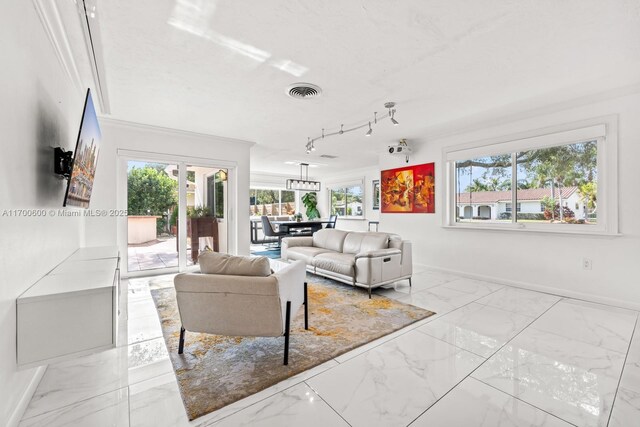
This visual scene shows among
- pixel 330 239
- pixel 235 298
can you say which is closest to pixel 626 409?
pixel 235 298

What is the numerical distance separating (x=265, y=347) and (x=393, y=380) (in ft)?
3.37

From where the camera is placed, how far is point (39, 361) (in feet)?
4.69

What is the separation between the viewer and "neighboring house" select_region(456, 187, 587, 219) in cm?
357

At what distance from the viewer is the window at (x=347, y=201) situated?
9.19 meters

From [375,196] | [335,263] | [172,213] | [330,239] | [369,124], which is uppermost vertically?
[369,124]

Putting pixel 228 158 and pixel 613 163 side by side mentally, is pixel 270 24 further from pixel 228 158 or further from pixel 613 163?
pixel 613 163

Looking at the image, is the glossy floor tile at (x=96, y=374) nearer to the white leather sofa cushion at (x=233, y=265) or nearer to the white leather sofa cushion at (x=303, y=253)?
the white leather sofa cushion at (x=233, y=265)

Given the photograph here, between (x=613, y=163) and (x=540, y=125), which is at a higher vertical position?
(x=540, y=125)

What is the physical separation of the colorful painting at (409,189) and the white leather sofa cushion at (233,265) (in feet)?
12.5

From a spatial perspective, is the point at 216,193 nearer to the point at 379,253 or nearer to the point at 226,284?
the point at 379,253

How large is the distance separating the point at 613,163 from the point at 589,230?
0.80 m

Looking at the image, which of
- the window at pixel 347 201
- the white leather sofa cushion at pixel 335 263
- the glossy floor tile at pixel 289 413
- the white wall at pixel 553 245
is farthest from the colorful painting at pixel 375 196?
the glossy floor tile at pixel 289 413

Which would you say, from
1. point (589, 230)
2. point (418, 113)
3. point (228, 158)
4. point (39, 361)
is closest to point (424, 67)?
point (418, 113)

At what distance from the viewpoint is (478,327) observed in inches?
105
